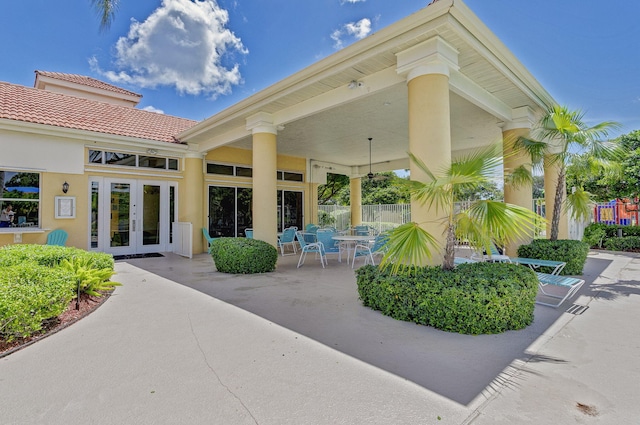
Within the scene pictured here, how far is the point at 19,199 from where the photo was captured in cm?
821

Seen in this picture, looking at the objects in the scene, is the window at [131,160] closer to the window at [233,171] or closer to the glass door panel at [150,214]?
the glass door panel at [150,214]

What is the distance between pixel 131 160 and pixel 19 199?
285 centimetres

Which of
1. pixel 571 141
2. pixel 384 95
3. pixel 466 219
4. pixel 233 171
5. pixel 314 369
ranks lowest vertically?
pixel 314 369

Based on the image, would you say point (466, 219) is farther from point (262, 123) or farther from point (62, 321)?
point (262, 123)

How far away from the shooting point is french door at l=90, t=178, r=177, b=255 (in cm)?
948

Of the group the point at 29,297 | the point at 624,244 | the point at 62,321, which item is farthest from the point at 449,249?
the point at 624,244

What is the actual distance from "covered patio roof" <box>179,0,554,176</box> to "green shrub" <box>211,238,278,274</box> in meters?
3.08

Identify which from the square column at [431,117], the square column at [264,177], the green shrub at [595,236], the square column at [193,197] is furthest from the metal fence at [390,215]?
the square column at [431,117]

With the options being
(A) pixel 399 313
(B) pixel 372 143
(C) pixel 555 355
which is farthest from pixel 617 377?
(B) pixel 372 143

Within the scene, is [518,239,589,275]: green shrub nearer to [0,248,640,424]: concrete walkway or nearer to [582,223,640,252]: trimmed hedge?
[0,248,640,424]: concrete walkway

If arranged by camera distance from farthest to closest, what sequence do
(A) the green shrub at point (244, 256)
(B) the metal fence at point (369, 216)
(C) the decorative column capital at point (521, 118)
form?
1. (B) the metal fence at point (369, 216)
2. (C) the decorative column capital at point (521, 118)
3. (A) the green shrub at point (244, 256)

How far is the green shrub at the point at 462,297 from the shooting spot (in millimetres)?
3623

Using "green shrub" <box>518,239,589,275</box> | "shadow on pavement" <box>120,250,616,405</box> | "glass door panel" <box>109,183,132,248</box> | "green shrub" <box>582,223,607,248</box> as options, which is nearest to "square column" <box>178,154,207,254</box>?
"glass door panel" <box>109,183,132,248</box>

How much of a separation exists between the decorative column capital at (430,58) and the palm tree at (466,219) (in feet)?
5.00
